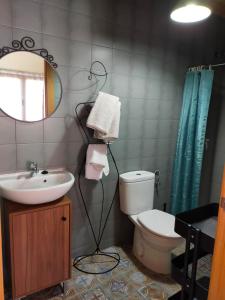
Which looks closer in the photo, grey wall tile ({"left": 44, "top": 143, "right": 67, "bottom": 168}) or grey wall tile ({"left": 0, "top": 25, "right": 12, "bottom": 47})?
grey wall tile ({"left": 0, "top": 25, "right": 12, "bottom": 47})

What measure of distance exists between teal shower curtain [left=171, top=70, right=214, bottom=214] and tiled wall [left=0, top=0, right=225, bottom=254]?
0.37 ft

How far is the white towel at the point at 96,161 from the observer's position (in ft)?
6.31

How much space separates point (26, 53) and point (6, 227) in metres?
1.26

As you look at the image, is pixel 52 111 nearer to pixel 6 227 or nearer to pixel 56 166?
pixel 56 166

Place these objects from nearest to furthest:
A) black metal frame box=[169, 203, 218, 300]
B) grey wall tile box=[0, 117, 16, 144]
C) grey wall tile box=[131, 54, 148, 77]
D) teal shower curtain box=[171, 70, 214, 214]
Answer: black metal frame box=[169, 203, 218, 300]
grey wall tile box=[0, 117, 16, 144]
grey wall tile box=[131, 54, 148, 77]
teal shower curtain box=[171, 70, 214, 214]

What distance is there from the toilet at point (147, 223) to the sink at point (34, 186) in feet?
2.22

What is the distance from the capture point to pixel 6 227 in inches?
64.5

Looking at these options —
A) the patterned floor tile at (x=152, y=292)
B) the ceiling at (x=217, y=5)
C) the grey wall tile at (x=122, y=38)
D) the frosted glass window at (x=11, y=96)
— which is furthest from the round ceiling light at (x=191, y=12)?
the patterned floor tile at (x=152, y=292)

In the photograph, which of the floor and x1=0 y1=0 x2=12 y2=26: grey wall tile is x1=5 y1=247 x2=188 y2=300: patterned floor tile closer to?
the floor

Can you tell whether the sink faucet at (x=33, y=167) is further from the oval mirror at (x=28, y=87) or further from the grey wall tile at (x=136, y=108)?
the grey wall tile at (x=136, y=108)

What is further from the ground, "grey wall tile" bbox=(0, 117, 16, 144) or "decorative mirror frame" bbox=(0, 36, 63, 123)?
"decorative mirror frame" bbox=(0, 36, 63, 123)

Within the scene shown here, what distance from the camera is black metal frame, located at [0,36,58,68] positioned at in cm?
158

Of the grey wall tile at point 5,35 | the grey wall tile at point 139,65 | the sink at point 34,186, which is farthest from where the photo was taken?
the grey wall tile at point 139,65

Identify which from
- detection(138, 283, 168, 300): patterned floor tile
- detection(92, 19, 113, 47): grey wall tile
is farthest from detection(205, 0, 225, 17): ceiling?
detection(138, 283, 168, 300): patterned floor tile
